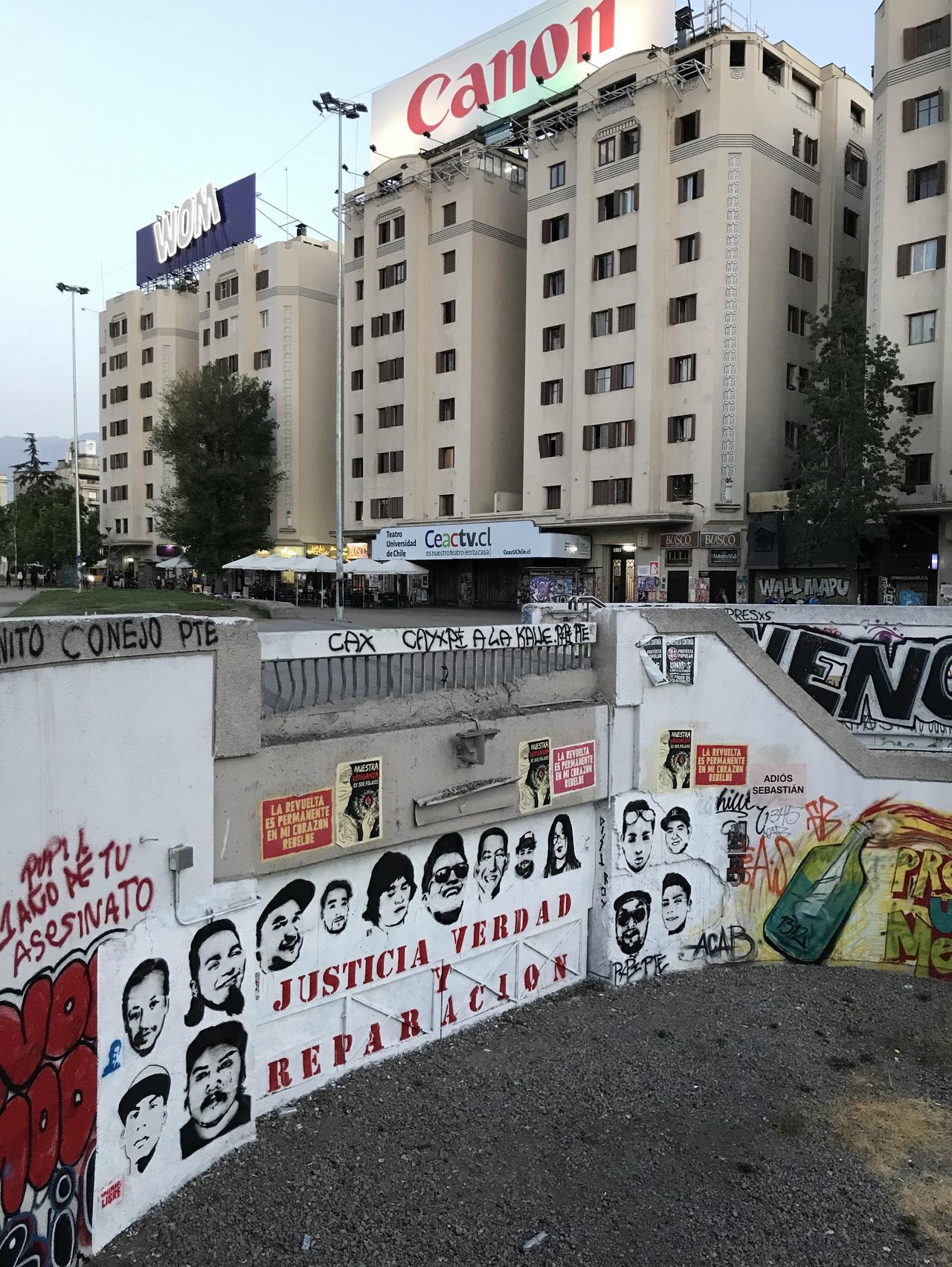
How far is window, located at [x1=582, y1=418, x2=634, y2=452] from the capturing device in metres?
40.2

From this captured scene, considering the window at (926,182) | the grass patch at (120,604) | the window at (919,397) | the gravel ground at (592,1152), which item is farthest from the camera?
the window at (919,397)

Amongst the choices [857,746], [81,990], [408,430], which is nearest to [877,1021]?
[857,746]

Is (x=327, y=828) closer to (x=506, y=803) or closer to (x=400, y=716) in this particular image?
(x=400, y=716)

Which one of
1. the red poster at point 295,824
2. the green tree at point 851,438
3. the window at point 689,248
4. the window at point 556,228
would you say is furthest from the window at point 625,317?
the red poster at point 295,824

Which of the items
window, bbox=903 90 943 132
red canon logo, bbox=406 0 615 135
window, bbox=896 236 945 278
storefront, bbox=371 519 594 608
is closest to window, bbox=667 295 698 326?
window, bbox=896 236 945 278

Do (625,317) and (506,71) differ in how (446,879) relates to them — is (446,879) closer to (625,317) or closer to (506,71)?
(625,317)

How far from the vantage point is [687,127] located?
38.5m

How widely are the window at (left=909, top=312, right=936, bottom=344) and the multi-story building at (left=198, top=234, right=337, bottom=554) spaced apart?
3392 centimetres

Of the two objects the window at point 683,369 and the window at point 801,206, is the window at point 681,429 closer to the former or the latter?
the window at point 683,369

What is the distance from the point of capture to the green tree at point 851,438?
32.1m

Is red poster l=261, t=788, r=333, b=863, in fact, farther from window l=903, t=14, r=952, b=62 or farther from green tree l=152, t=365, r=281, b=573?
green tree l=152, t=365, r=281, b=573

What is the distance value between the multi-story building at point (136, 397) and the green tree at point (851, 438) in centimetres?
A: 4782

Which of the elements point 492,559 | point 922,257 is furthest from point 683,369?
point 492,559

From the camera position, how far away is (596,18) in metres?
41.6
